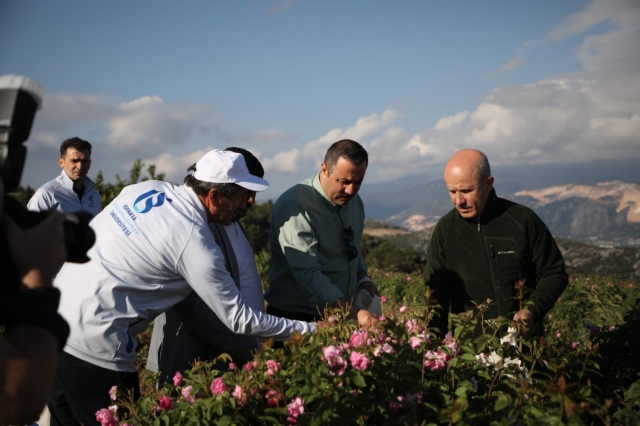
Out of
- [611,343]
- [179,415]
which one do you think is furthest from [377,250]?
[179,415]

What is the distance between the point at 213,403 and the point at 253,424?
0.61 ft

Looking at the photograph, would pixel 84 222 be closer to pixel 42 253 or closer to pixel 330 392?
pixel 42 253

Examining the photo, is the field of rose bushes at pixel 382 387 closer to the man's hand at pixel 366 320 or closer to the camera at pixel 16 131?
the man's hand at pixel 366 320

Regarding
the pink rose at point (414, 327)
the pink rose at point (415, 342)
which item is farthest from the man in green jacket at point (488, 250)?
the pink rose at point (415, 342)

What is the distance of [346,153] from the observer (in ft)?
13.7

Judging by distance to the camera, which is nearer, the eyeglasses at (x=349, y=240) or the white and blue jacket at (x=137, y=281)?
the white and blue jacket at (x=137, y=281)

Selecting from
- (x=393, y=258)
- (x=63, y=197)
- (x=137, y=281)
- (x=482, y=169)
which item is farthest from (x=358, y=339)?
(x=393, y=258)

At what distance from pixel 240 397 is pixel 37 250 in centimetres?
106

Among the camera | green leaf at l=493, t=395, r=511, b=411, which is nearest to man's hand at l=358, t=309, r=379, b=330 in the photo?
green leaf at l=493, t=395, r=511, b=411

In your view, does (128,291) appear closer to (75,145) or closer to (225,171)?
(225,171)

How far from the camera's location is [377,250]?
959 inches

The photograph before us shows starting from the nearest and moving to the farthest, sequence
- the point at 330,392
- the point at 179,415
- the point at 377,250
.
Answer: the point at 330,392, the point at 179,415, the point at 377,250

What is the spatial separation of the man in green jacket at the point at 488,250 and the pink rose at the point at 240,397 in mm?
2125

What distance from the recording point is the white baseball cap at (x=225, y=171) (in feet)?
10.7
